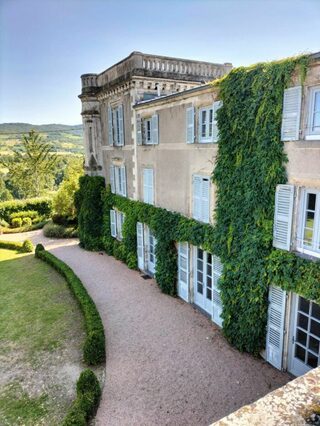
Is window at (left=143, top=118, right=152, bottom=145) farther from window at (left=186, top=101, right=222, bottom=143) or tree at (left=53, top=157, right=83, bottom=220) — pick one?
tree at (left=53, top=157, right=83, bottom=220)

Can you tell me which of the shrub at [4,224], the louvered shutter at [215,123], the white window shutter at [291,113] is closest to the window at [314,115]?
the white window shutter at [291,113]

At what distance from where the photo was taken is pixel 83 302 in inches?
503

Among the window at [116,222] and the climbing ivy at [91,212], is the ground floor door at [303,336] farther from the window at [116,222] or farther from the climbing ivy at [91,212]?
the climbing ivy at [91,212]

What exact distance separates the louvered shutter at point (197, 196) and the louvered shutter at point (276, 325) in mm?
4104

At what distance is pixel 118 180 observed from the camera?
18547 millimetres

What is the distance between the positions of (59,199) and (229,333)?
21.0 metres

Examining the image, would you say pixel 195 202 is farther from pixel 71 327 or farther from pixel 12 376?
pixel 12 376

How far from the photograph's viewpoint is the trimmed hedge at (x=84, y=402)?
22.9 feet

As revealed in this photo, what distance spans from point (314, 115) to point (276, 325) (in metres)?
5.69

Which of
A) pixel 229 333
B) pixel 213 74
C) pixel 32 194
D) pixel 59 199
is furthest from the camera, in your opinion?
pixel 32 194

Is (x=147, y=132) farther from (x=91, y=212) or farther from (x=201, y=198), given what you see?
(x=91, y=212)

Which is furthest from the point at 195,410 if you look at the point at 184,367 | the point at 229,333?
the point at 229,333

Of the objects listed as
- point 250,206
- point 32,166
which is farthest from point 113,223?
point 32,166

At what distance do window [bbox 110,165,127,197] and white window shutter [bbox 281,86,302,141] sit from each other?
11.1 meters
